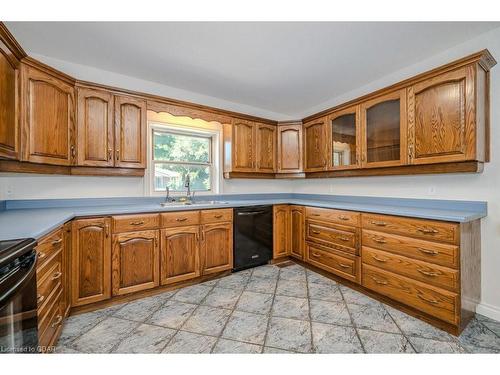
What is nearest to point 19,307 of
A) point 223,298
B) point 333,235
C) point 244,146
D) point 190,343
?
point 190,343

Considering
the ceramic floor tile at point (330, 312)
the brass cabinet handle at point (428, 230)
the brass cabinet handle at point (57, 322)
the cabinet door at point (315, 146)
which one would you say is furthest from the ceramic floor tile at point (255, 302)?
the cabinet door at point (315, 146)

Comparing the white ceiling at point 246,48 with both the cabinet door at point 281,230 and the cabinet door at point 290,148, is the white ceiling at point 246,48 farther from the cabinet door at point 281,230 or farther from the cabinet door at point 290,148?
the cabinet door at point 281,230

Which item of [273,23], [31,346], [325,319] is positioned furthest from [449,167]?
[31,346]

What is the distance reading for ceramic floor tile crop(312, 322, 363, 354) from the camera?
1585 millimetres

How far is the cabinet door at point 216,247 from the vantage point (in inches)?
105

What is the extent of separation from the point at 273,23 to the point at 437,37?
153 centimetres

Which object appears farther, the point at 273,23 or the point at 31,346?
the point at 273,23

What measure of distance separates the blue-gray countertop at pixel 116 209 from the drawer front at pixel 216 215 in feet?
0.21

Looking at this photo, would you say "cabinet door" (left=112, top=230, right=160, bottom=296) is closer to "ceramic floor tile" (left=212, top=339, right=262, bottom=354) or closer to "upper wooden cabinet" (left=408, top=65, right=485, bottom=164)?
"ceramic floor tile" (left=212, top=339, right=262, bottom=354)

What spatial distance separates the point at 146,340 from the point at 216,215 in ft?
4.54

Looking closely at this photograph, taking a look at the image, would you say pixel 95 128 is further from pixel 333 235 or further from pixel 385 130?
pixel 385 130

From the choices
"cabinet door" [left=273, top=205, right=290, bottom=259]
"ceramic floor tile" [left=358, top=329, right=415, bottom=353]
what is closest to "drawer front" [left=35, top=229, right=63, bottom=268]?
"ceramic floor tile" [left=358, top=329, right=415, bottom=353]

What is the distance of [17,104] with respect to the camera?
5.86 feet
